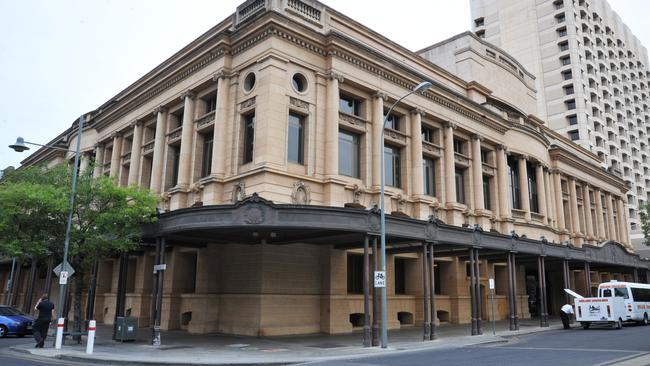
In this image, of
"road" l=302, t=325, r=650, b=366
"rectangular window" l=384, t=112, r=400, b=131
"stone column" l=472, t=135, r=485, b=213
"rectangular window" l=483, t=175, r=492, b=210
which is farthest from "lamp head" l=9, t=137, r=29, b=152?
"rectangular window" l=483, t=175, r=492, b=210

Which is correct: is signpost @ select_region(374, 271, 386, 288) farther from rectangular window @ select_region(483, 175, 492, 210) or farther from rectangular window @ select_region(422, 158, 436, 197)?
rectangular window @ select_region(483, 175, 492, 210)

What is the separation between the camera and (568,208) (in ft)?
Result: 161

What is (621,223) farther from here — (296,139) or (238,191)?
(238,191)

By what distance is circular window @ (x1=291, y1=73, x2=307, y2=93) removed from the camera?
25.7 m

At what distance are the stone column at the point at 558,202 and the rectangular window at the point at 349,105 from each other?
87.8 feet

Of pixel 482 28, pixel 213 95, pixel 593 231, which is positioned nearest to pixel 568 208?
pixel 593 231

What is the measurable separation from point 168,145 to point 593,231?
45.3m

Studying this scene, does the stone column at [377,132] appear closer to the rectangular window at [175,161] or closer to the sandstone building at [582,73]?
the rectangular window at [175,161]

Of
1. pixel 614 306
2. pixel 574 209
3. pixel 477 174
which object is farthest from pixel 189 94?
pixel 574 209

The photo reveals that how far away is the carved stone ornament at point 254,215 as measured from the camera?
18719mm

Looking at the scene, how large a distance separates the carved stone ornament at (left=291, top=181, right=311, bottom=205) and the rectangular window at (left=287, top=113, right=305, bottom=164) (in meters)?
1.61

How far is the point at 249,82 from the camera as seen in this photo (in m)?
25.9

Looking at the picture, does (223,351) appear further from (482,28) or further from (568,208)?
(482,28)

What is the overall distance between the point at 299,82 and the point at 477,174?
52.7ft
